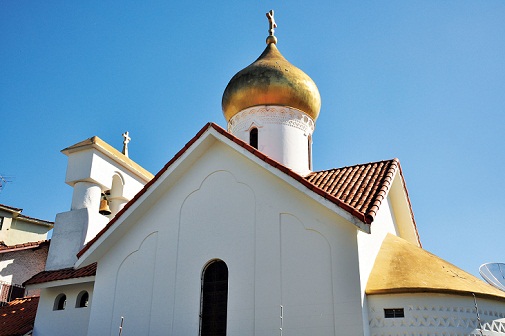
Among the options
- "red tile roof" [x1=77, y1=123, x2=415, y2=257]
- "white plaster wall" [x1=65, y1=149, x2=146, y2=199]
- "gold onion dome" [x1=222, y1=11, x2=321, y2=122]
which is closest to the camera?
"red tile roof" [x1=77, y1=123, x2=415, y2=257]

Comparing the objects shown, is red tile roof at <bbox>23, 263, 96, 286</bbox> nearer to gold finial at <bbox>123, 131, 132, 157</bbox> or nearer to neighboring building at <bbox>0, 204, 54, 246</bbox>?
gold finial at <bbox>123, 131, 132, 157</bbox>

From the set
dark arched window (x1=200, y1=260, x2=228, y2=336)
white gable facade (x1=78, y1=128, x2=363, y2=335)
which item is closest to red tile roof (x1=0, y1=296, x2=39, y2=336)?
white gable facade (x1=78, y1=128, x2=363, y2=335)

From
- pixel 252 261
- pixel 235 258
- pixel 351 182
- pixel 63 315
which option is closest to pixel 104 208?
pixel 63 315

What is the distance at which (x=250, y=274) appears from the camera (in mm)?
11023

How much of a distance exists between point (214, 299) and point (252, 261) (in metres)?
1.24

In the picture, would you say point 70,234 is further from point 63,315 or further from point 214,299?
point 214,299

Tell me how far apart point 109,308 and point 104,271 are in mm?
976

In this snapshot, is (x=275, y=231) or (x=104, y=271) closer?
(x=275, y=231)

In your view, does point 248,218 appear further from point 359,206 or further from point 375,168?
point 375,168

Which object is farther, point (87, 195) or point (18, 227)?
point (18, 227)

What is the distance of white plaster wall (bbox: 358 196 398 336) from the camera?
9978 millimetres

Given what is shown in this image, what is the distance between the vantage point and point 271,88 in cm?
1605

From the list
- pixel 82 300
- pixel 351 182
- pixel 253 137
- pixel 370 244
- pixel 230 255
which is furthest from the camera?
pixel 253 137

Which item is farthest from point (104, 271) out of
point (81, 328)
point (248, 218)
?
point (248, 218)
